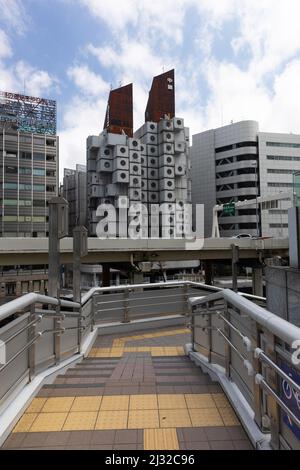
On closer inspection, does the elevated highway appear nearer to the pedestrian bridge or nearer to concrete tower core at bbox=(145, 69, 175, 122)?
the pedestrian bridge

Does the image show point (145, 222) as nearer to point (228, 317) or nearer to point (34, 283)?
point (34, 283)

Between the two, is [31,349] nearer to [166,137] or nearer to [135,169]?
[135,169]

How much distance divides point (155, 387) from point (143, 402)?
1.58 ft

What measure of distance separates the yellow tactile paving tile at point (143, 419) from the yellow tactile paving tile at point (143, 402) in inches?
3.6

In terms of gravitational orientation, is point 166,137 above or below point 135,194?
above

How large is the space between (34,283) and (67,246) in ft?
115

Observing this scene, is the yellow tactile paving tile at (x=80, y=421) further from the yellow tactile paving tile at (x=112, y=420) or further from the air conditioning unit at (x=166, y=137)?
the air conditioning unit at (x=166, y=137)

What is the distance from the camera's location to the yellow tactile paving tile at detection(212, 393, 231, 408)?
329cm

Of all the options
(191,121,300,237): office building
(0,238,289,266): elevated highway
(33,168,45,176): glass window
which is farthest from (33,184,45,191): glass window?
(0,238,289,266): elevated highway

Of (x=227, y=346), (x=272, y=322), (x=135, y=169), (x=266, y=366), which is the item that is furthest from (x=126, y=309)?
(x=135, y=169)

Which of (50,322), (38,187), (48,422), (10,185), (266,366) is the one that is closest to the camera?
(266,366)

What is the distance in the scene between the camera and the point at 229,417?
3.03 metres

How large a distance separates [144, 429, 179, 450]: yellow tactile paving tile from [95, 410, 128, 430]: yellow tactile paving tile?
0.81 feet
